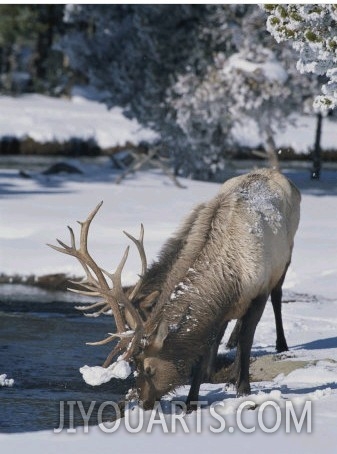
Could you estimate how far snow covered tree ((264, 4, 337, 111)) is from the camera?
9133mm

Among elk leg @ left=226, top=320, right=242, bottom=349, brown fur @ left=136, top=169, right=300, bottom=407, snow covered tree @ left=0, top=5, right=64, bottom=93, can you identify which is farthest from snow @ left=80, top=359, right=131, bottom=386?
snow covered tree @ left=0, top=5, right=64, bottom=93

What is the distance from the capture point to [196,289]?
877 cm

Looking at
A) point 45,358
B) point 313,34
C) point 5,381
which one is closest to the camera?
point 313,34

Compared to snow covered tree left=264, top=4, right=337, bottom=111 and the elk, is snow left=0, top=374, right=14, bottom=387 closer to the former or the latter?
the elk

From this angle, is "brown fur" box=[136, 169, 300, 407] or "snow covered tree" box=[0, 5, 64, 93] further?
"snow covered tree" box=[0, 5, 64, 93]

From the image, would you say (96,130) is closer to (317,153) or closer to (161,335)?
(317,153)

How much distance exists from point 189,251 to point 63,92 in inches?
1442

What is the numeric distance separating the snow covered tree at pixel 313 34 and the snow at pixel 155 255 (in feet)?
7.75

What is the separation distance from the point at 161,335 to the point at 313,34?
2.63 m

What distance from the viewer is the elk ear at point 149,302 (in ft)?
28.2

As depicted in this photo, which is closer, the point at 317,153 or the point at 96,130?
the point at 317,153

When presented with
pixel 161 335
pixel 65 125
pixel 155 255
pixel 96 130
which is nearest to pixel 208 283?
pixel 161 335

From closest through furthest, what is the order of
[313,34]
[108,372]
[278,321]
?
[108,372] → [313,34] → [278,321]

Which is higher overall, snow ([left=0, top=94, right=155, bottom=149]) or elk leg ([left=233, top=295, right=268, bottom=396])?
elk leg ([left=233, top=295, right=268, bottom=396])
